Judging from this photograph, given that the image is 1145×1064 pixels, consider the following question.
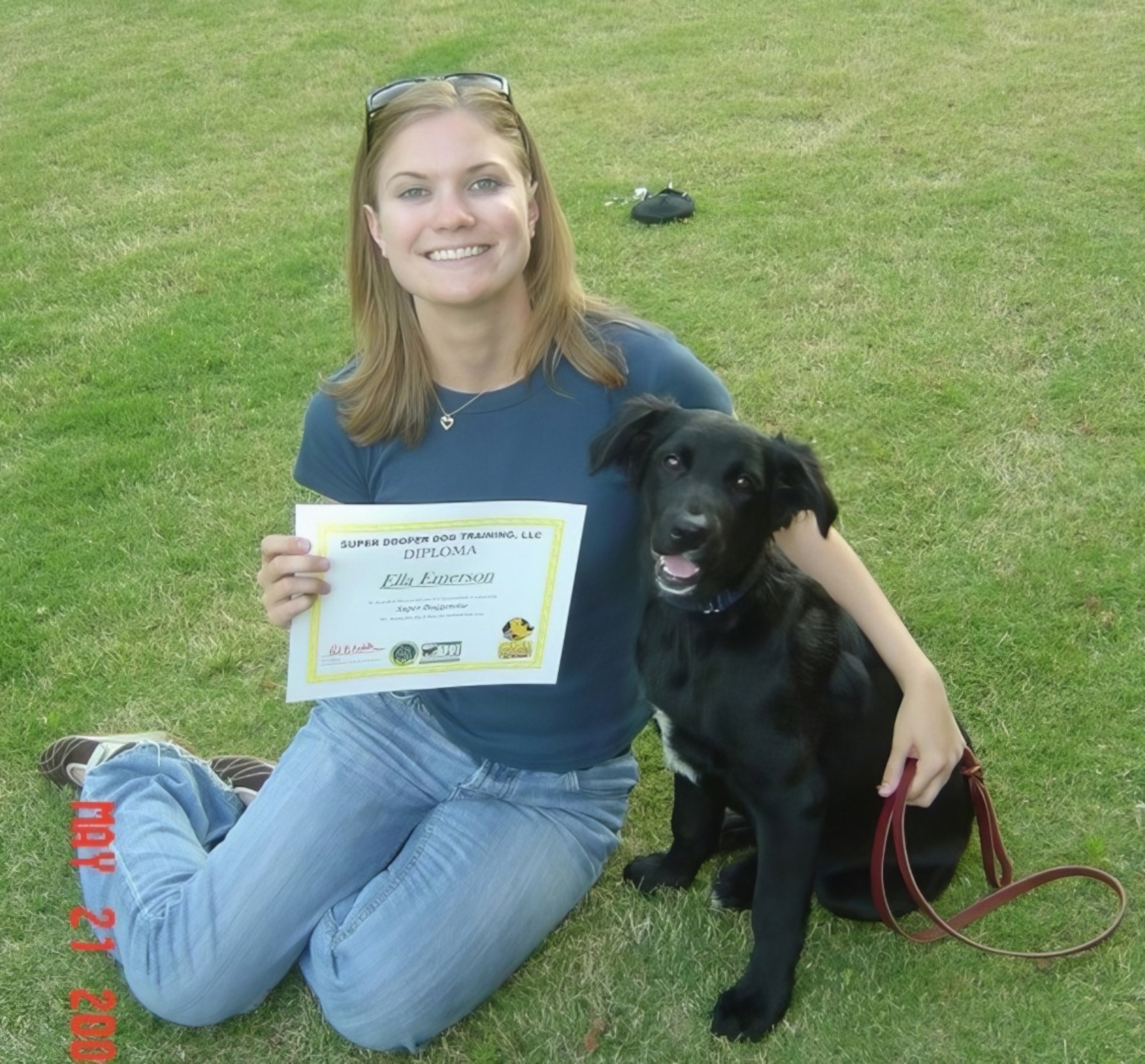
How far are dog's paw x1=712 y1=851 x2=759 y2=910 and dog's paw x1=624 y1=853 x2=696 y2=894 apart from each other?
0.08 metres

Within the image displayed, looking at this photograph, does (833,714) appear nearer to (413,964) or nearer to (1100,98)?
(413,964)

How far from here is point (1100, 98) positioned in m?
7.11

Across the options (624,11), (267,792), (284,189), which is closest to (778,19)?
(624,11)

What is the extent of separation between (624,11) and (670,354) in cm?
862

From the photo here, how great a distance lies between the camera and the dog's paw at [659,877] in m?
2.68

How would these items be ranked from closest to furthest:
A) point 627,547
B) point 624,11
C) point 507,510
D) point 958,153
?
point 507,510, point 627,547, point 958,153, point 624,11

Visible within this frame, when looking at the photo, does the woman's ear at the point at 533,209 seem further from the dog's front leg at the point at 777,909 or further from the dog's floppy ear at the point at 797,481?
the dog's front leg at the point at 777,909

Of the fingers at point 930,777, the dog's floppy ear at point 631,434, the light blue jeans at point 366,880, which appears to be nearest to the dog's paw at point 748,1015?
the light blue jeans at point 366,880

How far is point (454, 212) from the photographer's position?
2.19 meters

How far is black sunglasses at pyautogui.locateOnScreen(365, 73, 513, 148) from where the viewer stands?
2.29 metres

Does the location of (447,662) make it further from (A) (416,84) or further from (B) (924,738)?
(A) (416,84)
